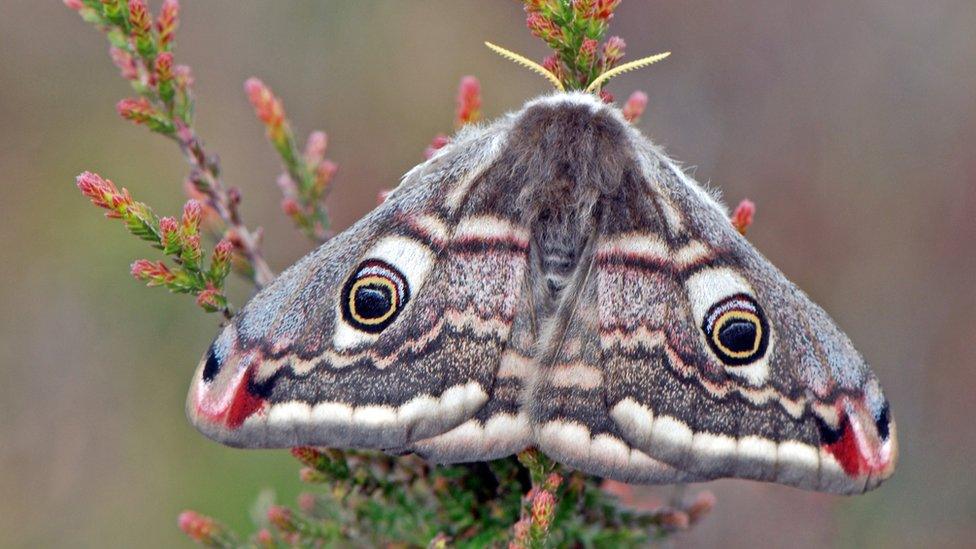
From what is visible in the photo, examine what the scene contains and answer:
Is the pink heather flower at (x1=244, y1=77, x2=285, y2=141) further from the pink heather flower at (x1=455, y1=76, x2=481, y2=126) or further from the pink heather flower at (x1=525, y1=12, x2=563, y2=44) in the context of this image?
the pink heather flower at (x1=525, y1=12, x2=563, y2=44)

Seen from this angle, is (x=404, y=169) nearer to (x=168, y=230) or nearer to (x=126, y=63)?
(x=126, y=63)

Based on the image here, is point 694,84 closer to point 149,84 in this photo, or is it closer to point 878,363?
point 878,363

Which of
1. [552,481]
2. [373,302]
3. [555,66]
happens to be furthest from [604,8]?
[552,481]

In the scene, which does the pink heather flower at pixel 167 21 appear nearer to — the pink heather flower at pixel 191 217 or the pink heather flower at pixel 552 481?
the pink heather flower at pixel 191 217

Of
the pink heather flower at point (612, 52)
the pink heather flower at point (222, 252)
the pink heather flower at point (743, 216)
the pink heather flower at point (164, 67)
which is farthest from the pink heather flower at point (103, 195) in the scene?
the pink heather flower at point (743, 216)

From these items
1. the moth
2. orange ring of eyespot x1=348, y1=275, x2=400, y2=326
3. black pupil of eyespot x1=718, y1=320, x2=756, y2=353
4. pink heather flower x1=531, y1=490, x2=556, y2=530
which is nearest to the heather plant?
pink heather flower x1=531, y1=490, x2=556, y2=530

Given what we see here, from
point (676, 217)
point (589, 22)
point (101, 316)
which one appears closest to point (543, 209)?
point (676, 217)
